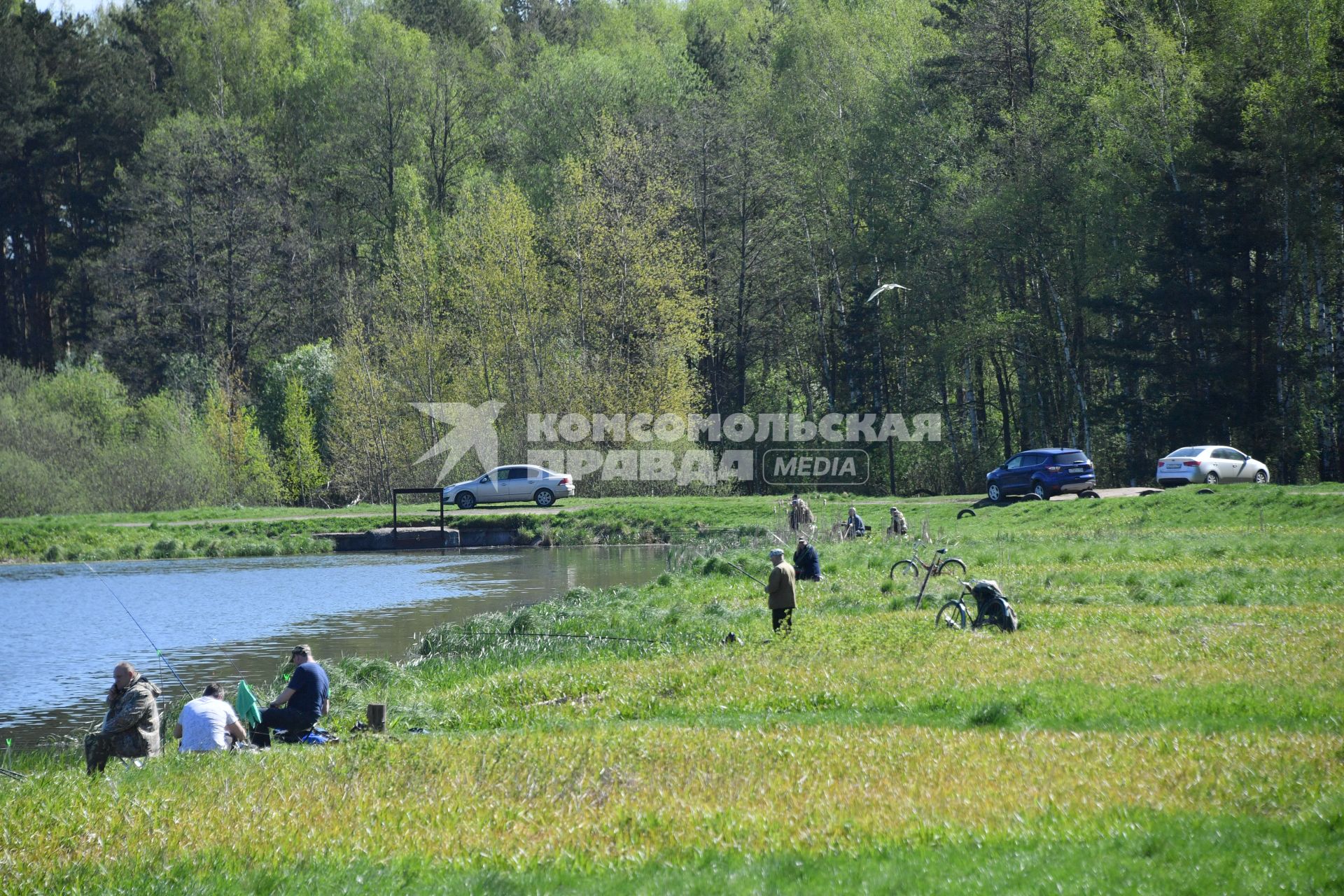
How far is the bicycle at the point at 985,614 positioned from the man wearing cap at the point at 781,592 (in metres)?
2.27

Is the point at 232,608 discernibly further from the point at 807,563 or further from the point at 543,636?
the point at 807,563

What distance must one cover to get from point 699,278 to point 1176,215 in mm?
23499

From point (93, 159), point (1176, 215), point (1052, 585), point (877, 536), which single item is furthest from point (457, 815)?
point (93, 159)

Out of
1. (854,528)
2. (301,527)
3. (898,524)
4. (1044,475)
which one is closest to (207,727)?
(898,524)

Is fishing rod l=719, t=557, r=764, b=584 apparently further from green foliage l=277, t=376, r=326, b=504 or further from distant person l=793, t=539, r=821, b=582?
green foliage l=277, t=376, r=326, b=504

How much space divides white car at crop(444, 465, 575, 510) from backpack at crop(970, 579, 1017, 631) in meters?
32.7

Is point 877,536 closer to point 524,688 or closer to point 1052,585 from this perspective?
point 1052,585

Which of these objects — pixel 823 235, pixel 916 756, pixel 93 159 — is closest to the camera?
pixel 916 756

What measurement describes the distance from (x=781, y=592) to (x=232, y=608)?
17.1 m

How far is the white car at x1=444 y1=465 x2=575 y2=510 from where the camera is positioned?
164ft

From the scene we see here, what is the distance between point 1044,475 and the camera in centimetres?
4134

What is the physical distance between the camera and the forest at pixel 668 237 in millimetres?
44750

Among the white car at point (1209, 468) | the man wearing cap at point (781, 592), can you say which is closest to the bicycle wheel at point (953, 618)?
the man wearing cap at point (781, 592)

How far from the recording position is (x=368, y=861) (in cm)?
900
